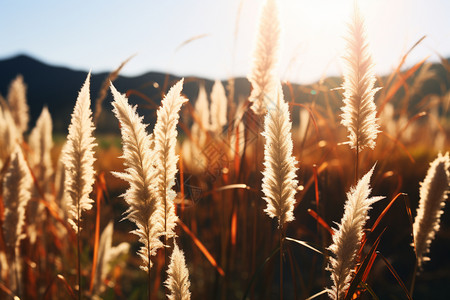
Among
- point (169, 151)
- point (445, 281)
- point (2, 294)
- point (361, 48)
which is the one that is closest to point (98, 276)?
point (2, 294)

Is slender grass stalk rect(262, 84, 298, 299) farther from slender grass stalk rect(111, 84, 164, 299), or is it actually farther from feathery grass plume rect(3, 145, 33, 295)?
feathery grass plume rect(3, 145, 33, 295)

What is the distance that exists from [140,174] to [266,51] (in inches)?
31.7

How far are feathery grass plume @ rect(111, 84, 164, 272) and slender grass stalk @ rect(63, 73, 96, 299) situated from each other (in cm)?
13

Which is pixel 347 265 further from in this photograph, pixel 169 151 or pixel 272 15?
pixel 272 15

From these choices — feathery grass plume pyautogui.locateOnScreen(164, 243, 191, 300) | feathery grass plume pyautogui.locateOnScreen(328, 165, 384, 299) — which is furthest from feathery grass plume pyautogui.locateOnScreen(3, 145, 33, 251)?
feathery grass plume pyautogui.locateOnScreen(328, 165, 384, 299)

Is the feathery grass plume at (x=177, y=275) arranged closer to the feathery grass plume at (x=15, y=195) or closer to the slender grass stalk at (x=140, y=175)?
the slender grass stalk at (x=140, y=175)

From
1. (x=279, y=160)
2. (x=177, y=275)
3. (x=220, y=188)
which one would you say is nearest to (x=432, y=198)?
(x=279, y=160)

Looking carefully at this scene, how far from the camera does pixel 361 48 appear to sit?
3.35 ft

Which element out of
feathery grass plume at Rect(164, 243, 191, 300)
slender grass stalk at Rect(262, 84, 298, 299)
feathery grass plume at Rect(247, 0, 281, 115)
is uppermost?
feathery grass plume at Rect(247, 0, 281, 115)

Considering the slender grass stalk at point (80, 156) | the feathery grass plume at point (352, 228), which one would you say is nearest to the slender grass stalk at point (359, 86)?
the feathery grass plume at point (352, 228)

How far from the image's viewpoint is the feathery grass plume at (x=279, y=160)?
919mm

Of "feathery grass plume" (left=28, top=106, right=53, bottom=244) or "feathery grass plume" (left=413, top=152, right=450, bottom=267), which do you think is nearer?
"feathery grass plume" (left=413, top=152, right=450, bottom=267)

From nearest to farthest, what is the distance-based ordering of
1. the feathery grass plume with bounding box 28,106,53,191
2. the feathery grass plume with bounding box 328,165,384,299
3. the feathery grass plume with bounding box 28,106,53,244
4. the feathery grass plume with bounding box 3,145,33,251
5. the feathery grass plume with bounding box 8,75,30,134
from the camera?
the feathery grass plume with bounding box 328,165,384,299 → the feathery grass plume with bounding box 3,145,33,251 → the feathery grass plume with bounding box 28,106,53,244 → the feathery grass plume with bounding box 28,106,53,191 → the feathery grass plume with bounding box 8,75,30,134

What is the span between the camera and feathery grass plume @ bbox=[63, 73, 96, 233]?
3.26ft
